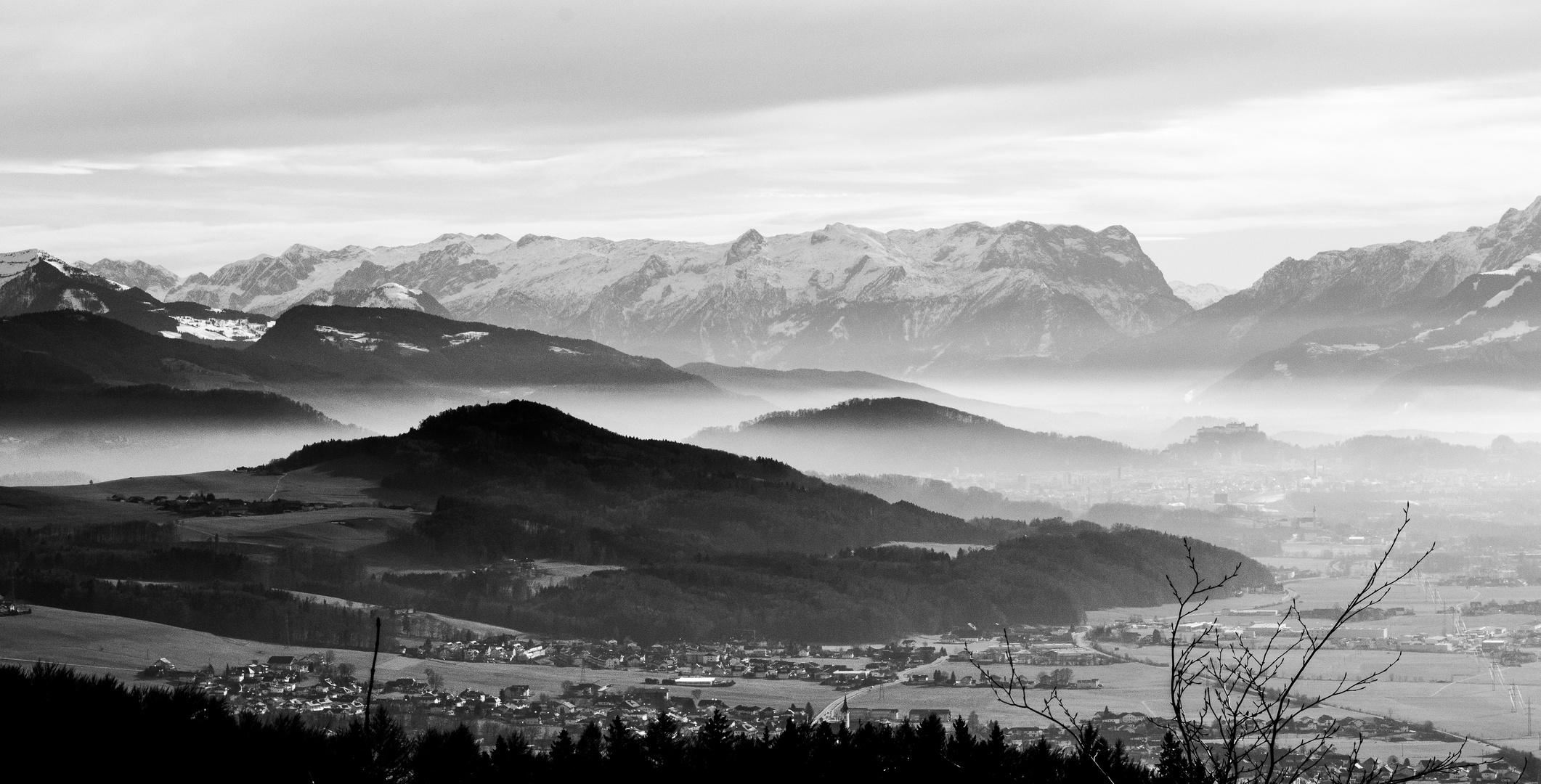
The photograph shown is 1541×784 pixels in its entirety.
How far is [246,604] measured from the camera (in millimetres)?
141000

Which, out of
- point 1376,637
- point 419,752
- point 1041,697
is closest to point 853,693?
point 1041,697

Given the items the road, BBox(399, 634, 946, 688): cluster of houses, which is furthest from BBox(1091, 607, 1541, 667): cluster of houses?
BBox(399, 634, 946, 688): cluster of houses

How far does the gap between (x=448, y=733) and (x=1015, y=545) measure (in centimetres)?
13758

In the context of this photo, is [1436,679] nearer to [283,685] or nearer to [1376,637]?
[1376,637]

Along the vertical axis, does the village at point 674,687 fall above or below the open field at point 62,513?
below

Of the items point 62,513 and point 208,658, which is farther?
point 62,513

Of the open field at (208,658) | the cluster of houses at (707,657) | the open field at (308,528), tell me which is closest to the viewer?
the open field at (208,658)

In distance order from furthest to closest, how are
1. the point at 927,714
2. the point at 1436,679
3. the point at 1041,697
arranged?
1. the point at 1436,679
2. the point at 1041,697
3. the point at 927,714

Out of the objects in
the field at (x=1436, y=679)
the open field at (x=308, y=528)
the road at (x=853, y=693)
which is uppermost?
the open field at (x=308, y=528)

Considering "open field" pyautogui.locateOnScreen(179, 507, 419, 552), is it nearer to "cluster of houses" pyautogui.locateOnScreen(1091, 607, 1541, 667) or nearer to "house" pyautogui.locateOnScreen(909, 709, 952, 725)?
"cluster of houses" pyautogui.locateOnScreen(1091, 607, 1541, 667)

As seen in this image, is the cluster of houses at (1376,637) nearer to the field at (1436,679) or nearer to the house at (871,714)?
the field at (1436,679)

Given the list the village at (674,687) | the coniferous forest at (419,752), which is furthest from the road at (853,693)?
the coniferous forest at (419,752)

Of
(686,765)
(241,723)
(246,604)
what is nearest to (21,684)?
(241,723)

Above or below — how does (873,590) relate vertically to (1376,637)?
above
